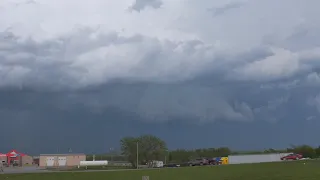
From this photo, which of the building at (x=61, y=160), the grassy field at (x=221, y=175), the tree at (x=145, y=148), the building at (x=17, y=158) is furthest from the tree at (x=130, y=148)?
the grassy field at (x=221, y=175)

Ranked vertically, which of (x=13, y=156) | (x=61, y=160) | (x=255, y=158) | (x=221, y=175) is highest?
(x=13, y=156)

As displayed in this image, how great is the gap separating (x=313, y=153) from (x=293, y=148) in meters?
20.9

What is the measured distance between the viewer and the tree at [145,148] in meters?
139

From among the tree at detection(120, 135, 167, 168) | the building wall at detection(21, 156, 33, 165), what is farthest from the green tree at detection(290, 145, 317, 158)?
the building wall at detection(21, 156, 33, 165)

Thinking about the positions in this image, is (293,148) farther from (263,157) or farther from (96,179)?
(96,179)

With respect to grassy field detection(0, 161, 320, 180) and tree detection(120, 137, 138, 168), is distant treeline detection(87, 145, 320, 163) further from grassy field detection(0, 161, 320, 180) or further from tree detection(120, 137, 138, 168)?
grassy field detection(0, 161, 320, 180)

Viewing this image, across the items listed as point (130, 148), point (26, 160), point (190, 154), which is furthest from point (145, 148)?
point (26, 160)

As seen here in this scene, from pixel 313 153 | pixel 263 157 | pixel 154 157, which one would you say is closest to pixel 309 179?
pixel 263 157

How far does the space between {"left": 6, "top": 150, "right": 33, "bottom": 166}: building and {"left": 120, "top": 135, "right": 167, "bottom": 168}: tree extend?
172 feet

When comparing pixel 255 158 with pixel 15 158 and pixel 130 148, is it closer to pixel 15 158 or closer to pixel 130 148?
pixel 130 148

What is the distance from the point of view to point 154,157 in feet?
456

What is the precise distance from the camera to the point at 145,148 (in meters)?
140

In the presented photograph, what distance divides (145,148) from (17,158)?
6310 cm

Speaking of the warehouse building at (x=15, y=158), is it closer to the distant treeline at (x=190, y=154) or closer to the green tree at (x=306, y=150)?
the distant treeline at (x=190, y=154)
